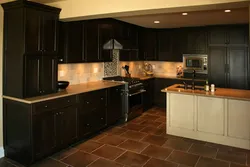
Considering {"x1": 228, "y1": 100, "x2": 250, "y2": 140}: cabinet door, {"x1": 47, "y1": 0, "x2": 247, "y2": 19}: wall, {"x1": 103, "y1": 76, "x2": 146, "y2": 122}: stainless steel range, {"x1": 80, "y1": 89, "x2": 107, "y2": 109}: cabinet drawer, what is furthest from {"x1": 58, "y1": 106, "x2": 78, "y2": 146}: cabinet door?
{"x1": 228, "y1": 100, "x2": 250, "y2": 140}: cabinet door

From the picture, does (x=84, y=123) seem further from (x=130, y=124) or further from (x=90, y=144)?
(x=130, y=124)

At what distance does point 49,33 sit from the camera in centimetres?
352

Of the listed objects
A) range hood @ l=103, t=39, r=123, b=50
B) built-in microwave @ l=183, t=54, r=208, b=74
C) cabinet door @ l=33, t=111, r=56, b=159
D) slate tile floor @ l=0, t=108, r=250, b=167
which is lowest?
slate tile floor @ l=0, t=108, r=250, b=167

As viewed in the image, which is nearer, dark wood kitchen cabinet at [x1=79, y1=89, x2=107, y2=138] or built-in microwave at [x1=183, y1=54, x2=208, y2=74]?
dark wood kitchen cabinet at [x1=79, y1=89, x2=107, y2=138]

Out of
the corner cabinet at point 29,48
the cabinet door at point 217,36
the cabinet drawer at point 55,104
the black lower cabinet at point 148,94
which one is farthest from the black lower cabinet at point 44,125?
the cabinet door at point 217,36

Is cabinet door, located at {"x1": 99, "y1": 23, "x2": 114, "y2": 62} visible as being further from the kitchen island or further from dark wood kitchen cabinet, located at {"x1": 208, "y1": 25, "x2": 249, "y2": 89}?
dark wood kitchen cabinet, located at {"x1": 208, "y1": 25, "x2": 249, "y2": 89}

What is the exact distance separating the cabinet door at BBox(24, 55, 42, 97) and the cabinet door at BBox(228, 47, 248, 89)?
489cm

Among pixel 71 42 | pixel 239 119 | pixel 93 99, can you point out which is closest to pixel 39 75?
pixel 71 42

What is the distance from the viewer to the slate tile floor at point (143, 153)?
10.9 feet

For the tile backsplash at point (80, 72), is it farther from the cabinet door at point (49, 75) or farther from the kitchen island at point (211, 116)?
the kitchen island at point (211, 116)

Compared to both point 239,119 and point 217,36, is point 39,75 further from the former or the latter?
point 217,36

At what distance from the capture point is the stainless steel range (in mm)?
5293

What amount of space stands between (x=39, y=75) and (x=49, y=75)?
185 mm

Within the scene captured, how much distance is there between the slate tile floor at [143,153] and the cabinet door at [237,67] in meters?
2.64
